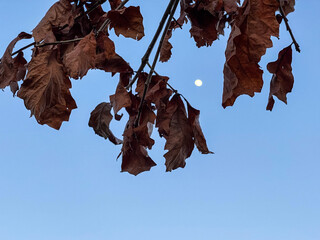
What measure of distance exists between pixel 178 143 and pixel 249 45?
375 millimetres

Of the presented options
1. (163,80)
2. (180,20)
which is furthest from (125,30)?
(180,20)

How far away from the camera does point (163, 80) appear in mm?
1070

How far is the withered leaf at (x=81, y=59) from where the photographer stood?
0.78 m

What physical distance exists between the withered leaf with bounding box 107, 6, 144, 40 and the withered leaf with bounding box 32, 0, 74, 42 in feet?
0.57

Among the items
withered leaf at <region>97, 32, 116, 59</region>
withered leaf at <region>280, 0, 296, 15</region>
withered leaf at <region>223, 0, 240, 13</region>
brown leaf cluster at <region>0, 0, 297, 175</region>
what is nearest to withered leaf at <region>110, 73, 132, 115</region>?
brown leaf cluster at <region>0, 0, 297, 175</region>

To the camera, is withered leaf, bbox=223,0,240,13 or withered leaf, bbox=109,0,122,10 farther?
withered leaf, bbox=109,0,122,10

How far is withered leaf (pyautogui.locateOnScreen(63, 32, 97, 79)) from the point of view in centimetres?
78

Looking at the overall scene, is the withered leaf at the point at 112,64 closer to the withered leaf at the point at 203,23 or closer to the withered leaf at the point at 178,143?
the withered leaf at the point at 178,143

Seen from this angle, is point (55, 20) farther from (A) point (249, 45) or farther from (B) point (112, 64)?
(A) point (249, 45)

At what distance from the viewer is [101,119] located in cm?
116

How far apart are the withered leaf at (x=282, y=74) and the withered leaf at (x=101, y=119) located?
20.0 inches

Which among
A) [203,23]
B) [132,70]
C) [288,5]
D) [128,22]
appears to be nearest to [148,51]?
[132,70]

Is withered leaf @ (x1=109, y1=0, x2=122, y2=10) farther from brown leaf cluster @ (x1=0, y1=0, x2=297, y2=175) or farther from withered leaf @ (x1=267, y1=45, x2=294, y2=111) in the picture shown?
withered leaf @ (x1=267, y1=45, x2=294, y2=111)

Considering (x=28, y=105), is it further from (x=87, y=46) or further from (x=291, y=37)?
(x=291, y=37)
